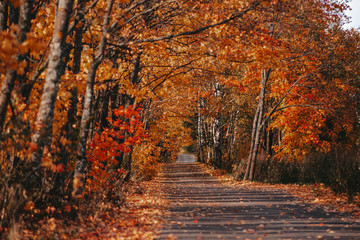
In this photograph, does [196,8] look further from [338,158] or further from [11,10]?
[338,158]

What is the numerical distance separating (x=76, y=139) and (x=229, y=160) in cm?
2053

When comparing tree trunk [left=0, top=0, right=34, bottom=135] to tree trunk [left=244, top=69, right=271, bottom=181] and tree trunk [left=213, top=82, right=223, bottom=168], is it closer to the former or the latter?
tree trunk [left=244, top=69, right=271, bottom=181]

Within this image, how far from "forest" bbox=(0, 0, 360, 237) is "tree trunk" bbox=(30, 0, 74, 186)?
2cm

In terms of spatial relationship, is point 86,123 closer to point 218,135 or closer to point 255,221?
point 255,221

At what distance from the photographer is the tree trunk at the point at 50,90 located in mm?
7121

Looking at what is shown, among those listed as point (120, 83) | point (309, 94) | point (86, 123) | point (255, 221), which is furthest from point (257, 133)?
point (86, 123)

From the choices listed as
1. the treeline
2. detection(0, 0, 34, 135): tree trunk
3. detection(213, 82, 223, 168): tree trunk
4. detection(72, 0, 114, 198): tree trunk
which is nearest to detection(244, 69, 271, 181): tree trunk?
the treeline

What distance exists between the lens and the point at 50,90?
7.28 m

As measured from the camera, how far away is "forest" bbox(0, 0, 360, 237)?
23.9 ft

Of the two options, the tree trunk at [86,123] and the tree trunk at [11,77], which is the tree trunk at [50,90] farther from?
the tree trunk at [86,123]

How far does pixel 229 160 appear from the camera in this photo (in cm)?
2908

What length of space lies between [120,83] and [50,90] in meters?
6.59

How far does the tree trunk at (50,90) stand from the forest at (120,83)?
0.8 inches

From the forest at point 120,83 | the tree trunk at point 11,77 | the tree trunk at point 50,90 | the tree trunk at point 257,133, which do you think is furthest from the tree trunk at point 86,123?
the tree trunk at point 257,133
